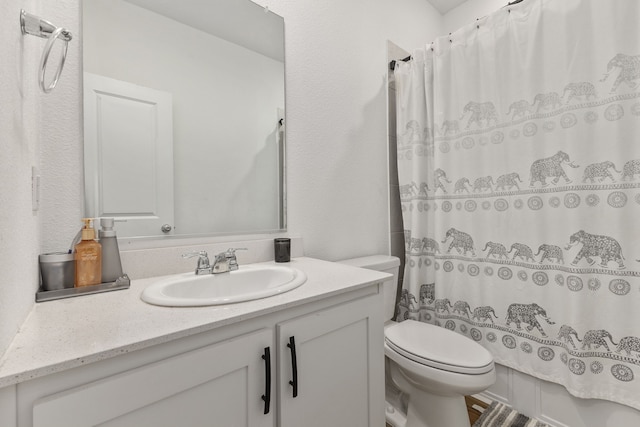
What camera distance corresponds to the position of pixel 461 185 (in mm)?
1522

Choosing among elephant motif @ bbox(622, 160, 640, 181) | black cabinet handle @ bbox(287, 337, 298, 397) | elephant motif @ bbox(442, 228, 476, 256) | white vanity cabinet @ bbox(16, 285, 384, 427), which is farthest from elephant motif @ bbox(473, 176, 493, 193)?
black cabinet handle @ bbox(287, 337, 298, 397)

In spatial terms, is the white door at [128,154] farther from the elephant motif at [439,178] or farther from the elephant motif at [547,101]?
the elephant motif at [547,101]

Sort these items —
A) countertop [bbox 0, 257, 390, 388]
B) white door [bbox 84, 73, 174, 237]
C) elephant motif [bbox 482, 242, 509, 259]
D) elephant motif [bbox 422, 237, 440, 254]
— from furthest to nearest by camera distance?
1. elephant motif [bbox 422, 237, 440, 254]
2. elephant motif [bbox 482, 242, 509, 259]
3. white door [bbox 84, 73, 174, 237]
4. countertop [bbox 0, 257, 390, 388]

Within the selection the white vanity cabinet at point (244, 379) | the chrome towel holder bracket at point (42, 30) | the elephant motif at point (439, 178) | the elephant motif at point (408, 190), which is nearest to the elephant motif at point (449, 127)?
the elephant motif at point (439, 178)

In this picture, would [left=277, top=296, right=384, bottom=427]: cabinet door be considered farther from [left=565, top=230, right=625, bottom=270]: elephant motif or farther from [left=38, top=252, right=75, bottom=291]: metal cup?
[left=565, top=230, right=625, bottom=270]: elephant motif

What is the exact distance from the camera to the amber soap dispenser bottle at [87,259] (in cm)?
81

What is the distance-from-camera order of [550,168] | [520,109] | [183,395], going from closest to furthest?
[183,395] → [550,168] → [520,109]

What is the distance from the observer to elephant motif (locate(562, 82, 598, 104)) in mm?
1147

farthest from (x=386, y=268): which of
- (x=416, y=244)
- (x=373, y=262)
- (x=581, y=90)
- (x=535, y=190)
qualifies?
(x=581, y=90)

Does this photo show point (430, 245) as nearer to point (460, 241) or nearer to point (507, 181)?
point (460, 241)

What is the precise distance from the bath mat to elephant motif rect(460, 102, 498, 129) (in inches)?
57.6

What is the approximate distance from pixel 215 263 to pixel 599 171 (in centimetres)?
155

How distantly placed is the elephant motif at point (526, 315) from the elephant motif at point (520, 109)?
0.89m

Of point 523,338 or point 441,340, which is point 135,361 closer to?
point 441,340
